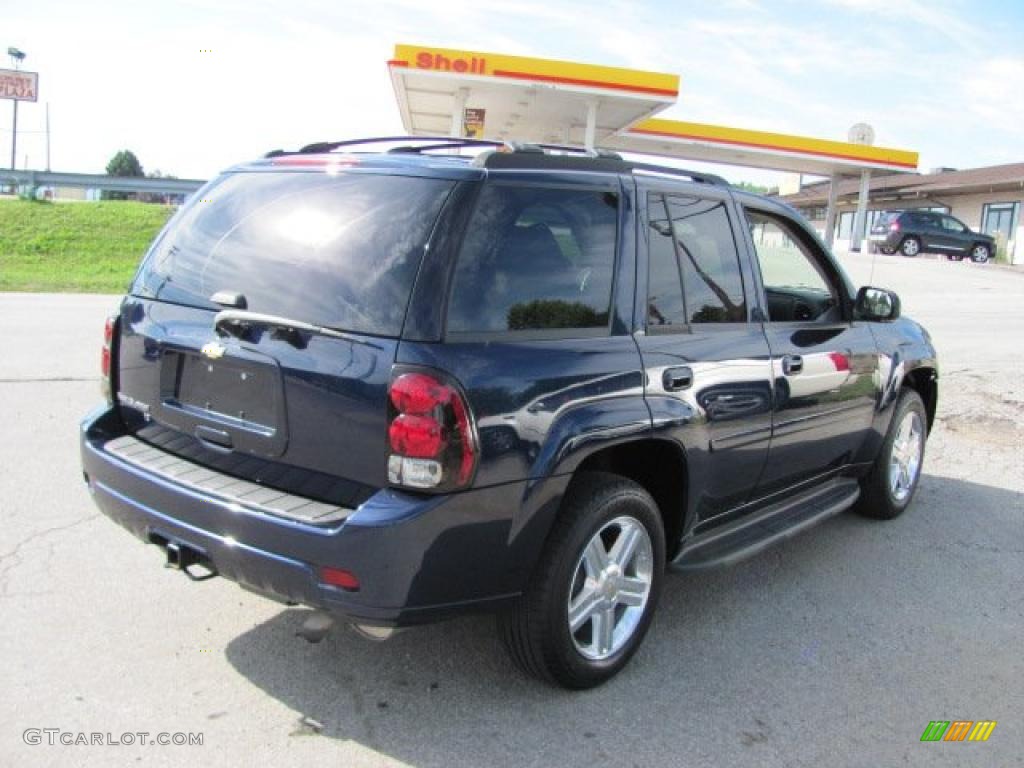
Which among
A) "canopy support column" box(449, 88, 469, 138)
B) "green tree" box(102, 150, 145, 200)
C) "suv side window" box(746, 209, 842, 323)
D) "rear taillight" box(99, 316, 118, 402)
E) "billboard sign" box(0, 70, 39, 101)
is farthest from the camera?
"green tree" box(102, 150, 145, 200)

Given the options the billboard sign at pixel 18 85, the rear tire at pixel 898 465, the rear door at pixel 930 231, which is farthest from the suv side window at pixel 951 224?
the billboard sign at pixel 18 85

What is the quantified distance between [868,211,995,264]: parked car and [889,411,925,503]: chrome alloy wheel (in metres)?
30.2

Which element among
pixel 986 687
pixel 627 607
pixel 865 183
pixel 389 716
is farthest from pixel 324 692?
pixel 865 183

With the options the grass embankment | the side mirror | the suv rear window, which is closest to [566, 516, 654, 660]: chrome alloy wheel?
the suv rear window

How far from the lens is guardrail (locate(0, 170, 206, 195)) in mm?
28453

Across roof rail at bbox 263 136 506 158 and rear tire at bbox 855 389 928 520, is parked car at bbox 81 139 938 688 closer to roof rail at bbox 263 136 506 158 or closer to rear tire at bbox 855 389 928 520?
roof rail at bbox 263 136 506 158

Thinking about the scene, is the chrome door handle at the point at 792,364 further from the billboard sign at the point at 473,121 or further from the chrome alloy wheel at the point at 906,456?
the billboard sign at the point at 473,121

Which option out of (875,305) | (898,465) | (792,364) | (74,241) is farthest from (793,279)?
(74,241)

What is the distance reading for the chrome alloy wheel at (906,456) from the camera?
546 cm

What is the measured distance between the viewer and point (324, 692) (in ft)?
10.6

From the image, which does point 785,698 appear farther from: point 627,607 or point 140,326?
point 140,326

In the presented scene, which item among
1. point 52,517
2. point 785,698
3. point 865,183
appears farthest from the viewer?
point 865,183

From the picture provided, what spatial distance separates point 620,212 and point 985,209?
43218 mm

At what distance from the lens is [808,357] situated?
4367 millimetres
